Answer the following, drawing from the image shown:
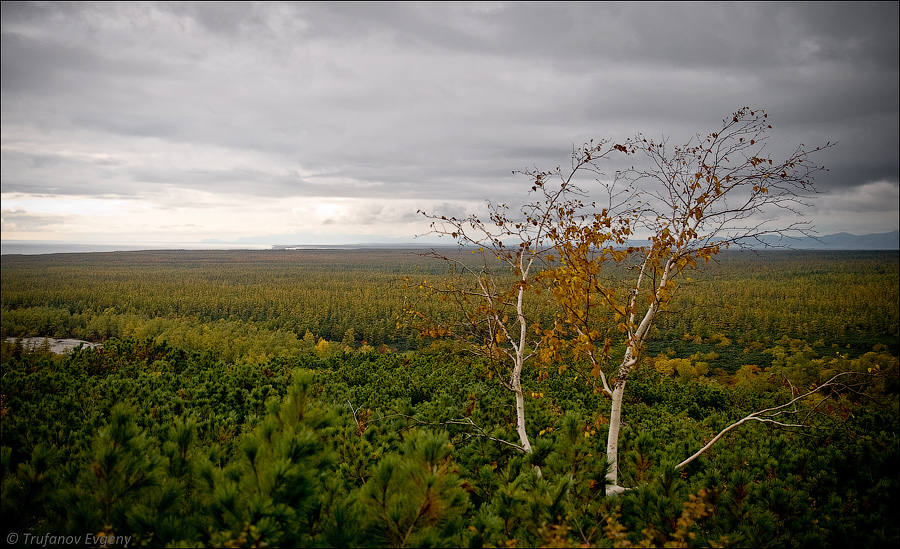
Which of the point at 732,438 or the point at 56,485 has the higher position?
the point at 56,485

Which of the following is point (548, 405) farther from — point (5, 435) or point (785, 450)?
point (5, 435)

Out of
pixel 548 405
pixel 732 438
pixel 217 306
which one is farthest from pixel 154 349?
pixel 217 306

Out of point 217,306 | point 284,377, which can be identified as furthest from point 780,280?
point 284,377

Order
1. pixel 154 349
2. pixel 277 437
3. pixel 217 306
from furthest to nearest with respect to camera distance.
Result: pixel 217 306, pixel 154 349, pixel 277 437

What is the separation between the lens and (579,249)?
235 inches

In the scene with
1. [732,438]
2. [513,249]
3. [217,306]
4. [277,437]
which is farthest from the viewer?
[217,306]

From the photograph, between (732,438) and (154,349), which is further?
(154,349)

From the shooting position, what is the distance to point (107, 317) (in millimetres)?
53594

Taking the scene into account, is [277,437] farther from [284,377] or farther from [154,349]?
[154,349]

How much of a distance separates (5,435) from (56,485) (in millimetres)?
3686

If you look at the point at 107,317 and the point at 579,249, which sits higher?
the point at 579,249

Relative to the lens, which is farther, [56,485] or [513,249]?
[513,249]

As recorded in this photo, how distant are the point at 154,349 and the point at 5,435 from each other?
9.21 m

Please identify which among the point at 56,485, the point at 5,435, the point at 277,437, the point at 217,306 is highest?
the point at 277,437
